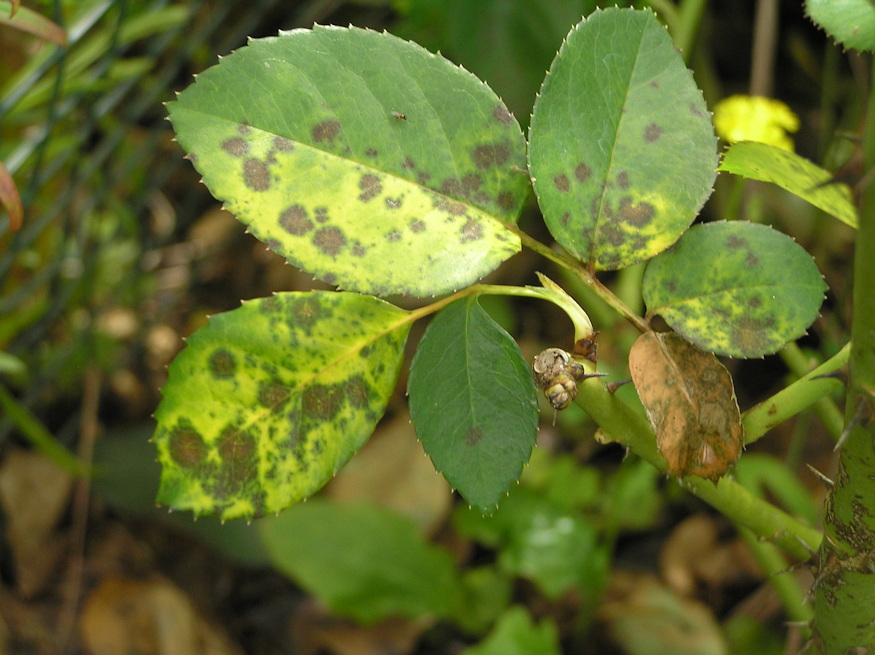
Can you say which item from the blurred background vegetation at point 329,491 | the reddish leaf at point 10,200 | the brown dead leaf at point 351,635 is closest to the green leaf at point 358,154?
the reddish leaf at point 10,200

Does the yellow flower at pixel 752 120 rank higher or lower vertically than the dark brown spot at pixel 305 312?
lower

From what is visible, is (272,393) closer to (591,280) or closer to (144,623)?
(591,280)

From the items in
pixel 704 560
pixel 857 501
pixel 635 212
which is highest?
pixel 635 212

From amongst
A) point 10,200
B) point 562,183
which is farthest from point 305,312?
point 10,200

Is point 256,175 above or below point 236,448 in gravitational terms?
above

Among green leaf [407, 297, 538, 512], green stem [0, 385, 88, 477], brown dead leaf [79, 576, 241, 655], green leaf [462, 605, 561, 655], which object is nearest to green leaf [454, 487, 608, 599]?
green leaf [462, 605, 561, 655]

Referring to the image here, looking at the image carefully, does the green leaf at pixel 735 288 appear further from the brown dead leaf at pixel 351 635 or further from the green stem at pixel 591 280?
the brown dead leaf at pixel 351 635

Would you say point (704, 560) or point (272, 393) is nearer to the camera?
point (272, 393)

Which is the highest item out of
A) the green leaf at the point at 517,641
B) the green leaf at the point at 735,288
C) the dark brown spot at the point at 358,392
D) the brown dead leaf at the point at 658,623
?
the green leaf at the point at 735,288
